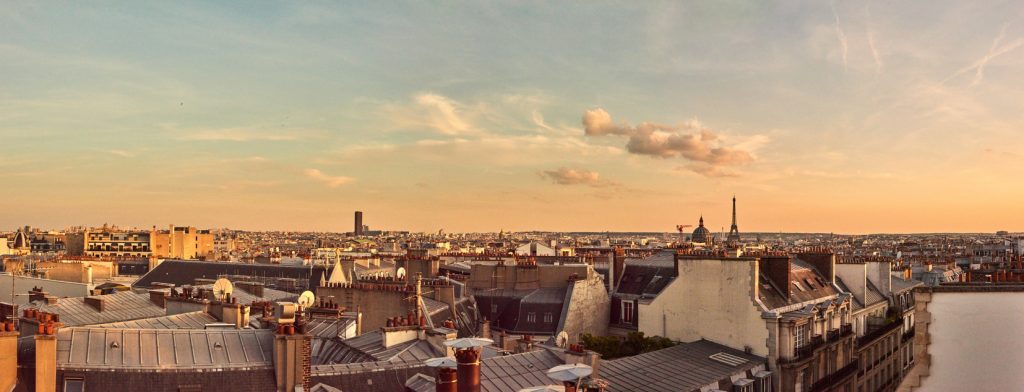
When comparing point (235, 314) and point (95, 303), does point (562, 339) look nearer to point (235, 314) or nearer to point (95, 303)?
point (235, 314)

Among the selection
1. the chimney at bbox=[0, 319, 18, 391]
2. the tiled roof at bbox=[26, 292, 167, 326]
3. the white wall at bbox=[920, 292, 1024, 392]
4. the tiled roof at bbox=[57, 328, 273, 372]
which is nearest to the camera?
the white wall at bbox=[920, 292, 1024, 392]

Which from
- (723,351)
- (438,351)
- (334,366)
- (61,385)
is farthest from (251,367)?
(723,351)

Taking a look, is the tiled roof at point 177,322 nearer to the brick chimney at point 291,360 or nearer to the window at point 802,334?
the brick chimney at point 291,360

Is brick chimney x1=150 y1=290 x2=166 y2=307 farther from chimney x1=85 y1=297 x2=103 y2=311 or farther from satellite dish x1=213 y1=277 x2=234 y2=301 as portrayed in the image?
satellite dish x1=213 y1=277 x2=234 y2=301

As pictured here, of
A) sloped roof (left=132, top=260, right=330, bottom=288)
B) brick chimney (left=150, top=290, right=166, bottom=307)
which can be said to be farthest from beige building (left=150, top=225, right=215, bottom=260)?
brick chimney (left=150, top=290, right=166, bottom=307)

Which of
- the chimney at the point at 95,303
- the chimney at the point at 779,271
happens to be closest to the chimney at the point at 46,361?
the chimney at the point at 95,303

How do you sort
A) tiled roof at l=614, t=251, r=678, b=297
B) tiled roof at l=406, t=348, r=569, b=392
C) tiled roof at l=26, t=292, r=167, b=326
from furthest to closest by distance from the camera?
tiled roof at l=614, t=251, r=678, b=297 < tiled roof at l=26, t=292, r=167, b=326 < tiled roof at l=406, t=348, r=569, b=392
